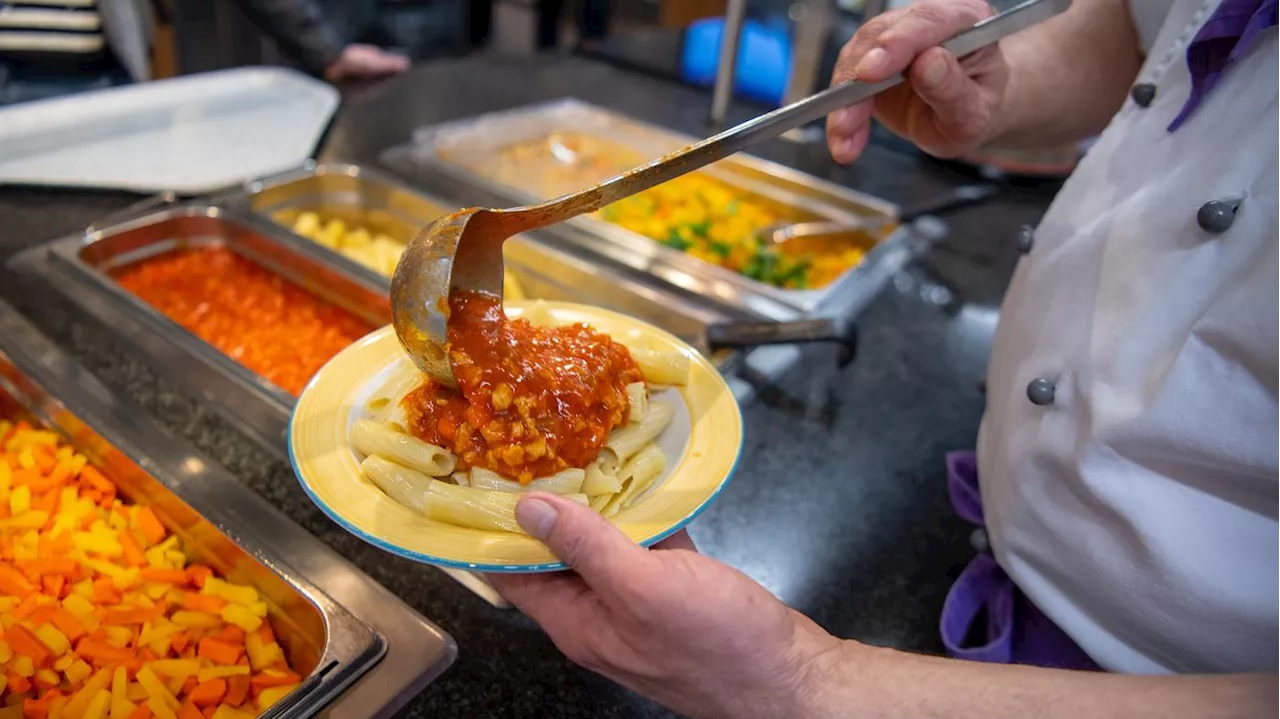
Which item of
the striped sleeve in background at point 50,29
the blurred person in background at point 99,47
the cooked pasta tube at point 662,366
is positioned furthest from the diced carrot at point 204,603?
the striped sleeve in background at point 50,29


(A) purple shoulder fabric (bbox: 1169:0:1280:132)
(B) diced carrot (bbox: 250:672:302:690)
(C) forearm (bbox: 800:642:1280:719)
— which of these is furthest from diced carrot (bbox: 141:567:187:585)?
(A) purple shoulder fabric (bbox: 1169:0:1280:132)

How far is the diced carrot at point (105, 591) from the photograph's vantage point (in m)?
1.15

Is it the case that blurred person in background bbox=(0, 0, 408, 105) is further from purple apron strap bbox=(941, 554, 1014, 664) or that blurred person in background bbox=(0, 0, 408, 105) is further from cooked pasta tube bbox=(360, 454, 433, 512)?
purple apron strap bbox=(941, 554, 1014, 664)

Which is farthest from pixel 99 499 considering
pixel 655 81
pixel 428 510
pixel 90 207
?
pixel 655 81

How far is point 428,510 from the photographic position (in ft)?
3.18

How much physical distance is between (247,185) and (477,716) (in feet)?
5.62

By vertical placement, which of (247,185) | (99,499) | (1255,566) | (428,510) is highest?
(1255,566)

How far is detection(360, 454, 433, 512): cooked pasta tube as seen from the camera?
0.99 metres

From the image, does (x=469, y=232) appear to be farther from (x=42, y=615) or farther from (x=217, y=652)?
(x=42, y=615)

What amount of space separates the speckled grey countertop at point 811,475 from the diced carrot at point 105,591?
243 millimetres

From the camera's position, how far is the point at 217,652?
1.11 metres

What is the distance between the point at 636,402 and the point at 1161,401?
67 centimetres

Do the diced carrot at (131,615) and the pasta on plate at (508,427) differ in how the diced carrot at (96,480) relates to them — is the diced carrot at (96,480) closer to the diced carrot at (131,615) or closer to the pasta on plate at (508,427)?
the diced carrot at (131,615)

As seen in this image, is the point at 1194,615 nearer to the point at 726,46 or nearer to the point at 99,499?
the point at 99,499
